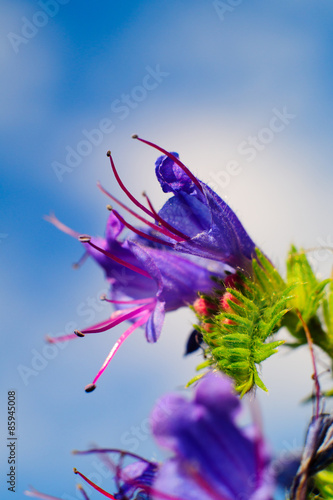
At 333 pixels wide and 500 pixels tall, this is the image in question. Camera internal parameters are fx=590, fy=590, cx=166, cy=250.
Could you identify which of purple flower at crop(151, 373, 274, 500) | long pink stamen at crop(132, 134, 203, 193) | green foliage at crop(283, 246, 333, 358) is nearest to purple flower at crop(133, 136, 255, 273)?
long pink stamen at crop(132, 134, 203, 193)

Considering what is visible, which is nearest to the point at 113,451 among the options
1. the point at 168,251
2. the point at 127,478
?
the point at 127,478

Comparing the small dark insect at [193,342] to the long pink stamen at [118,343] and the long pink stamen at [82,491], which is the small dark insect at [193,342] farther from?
the long pink stamen at [82,491]

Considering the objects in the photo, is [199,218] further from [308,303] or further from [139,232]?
[308,303]

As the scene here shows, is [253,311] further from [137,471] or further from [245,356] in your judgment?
[137,471]

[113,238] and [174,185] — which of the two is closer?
[174,185]

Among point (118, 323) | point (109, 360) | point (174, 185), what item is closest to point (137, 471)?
point (109, 360)

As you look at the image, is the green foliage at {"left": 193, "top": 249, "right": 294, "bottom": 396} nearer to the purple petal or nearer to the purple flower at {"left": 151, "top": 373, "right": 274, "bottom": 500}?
the purple petal
